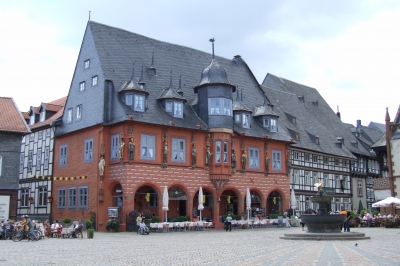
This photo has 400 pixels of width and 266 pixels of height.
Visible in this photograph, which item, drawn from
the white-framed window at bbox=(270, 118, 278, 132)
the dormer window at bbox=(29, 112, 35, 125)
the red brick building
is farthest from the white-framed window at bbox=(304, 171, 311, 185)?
the dormer window at bbox=(29, 112, 35, 125)

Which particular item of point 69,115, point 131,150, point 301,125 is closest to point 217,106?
point 131,150

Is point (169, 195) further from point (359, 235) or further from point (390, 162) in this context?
point (390, 162)

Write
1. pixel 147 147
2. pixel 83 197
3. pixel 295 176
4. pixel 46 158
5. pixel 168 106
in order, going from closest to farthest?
pixel 147 147 → pixel 83 197 → pixel 168 106 → pixel 46 158 → pixel 295 176

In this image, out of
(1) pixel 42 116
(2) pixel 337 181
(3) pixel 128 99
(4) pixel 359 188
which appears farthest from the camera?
(4) pixel 359 188

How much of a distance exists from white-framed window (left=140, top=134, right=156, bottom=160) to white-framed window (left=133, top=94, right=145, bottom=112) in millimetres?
2047

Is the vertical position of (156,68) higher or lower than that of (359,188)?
higher

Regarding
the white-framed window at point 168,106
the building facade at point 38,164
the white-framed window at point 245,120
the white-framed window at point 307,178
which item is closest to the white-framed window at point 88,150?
the building facade at point 38,164

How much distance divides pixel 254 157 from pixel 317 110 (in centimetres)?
2411

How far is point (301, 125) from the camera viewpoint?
186 feet

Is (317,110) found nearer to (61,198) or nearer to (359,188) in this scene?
(359,188)

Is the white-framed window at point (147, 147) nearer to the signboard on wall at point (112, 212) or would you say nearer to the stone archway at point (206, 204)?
the signboard on wall at point (112, 212)

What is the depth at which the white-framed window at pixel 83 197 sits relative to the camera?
38.0 meters

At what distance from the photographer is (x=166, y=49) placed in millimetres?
45969

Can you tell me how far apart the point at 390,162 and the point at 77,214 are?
95.2 feet
